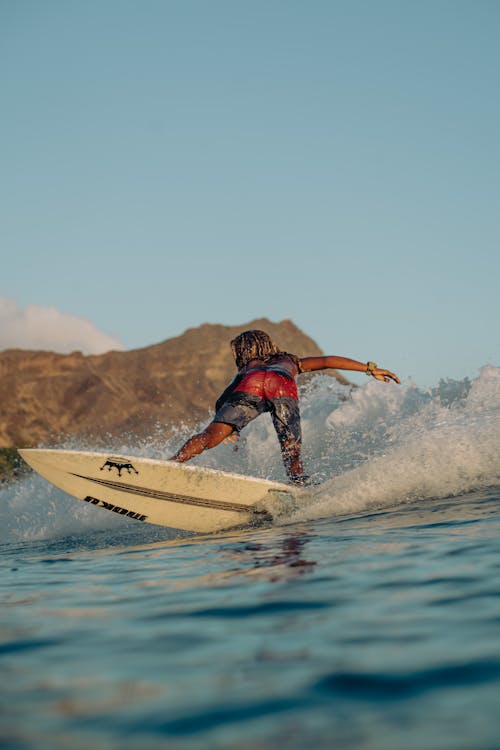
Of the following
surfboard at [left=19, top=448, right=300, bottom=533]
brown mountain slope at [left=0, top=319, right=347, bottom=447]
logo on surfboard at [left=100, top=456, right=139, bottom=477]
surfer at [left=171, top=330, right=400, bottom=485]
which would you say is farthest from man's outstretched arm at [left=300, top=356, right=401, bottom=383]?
brown mountain slope at [left=0, top=319, right=347, bottom=447]

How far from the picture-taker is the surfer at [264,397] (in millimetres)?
8344

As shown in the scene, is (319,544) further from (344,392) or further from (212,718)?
(344,392)

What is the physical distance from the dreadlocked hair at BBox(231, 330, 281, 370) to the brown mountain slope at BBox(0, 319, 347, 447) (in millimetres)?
46687

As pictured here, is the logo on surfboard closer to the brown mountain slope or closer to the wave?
the wave

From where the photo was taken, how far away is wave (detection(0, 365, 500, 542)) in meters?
8.14

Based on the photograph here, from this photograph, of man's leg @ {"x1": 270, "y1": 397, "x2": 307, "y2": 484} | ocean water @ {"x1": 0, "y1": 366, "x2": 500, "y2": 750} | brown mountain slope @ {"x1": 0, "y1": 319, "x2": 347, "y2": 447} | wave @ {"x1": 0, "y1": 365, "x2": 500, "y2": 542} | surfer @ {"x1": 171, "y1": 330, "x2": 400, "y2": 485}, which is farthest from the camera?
brown mountain slope @ {"x1": 0, "y1": 319, "x2": 347, "y2": 447}

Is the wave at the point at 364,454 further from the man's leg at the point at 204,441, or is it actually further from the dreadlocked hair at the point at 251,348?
the dreadlocked hair at the point at 251,348

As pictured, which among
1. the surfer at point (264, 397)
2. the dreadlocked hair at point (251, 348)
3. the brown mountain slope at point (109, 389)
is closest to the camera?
the surfer at point (264, 397)

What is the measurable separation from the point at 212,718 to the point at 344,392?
1190 cm

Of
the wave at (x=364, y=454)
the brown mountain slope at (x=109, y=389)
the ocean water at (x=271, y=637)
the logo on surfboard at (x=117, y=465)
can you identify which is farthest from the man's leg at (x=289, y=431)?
the brown mountain slope at (x=109, y=389)

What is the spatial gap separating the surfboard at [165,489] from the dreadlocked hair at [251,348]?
1.44 metres

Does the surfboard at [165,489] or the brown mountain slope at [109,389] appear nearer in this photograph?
the surfboard at [165,489]

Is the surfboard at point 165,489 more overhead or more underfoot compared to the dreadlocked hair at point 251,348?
more underfoot

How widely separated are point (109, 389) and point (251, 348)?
52335 mm
